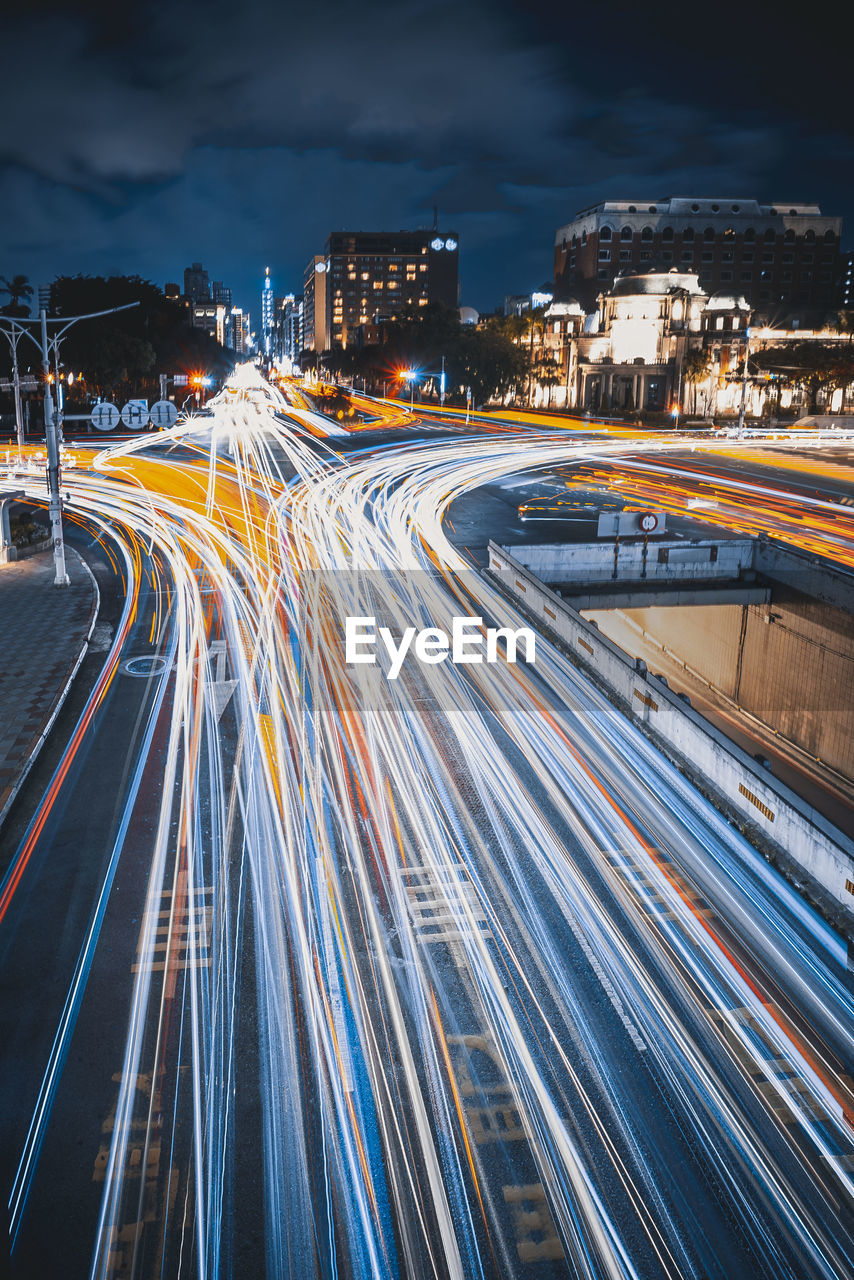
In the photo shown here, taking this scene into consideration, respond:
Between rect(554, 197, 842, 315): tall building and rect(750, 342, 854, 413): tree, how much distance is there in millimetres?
42612

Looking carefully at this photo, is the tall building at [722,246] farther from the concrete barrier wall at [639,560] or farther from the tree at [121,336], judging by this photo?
the concrete barrier wall at [639,560]

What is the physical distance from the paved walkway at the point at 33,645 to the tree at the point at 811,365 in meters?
80.7

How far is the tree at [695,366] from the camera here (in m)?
92.5

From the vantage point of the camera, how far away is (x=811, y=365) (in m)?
87.8

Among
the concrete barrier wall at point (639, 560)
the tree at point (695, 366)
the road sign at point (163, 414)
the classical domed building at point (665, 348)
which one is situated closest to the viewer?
the concrete barrier wall at point (639, 560)

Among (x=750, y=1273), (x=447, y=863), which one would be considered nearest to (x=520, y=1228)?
(x=750, y=1273)

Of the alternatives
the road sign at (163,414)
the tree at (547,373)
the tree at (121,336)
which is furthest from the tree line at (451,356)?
the road sign at (163,414)

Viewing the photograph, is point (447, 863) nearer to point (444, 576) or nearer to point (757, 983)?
point (757, 983)

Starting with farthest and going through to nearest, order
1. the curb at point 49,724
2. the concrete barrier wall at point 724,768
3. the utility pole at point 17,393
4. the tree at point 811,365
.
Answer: the tree at point 811,365
the utility pole at point 17,393
the curb at point 49,724
the concrete barrier wall at point 724,768

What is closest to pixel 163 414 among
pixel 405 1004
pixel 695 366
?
pixel 405 1004

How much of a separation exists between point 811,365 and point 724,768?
87.1 metres

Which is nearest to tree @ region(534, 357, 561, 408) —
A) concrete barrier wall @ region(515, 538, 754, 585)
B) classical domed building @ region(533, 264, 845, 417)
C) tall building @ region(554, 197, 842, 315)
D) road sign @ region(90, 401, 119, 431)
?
classical domed building @ region(533, 264, 845, 417)

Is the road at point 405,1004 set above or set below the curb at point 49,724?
below

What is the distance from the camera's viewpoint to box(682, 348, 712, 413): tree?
303ft
